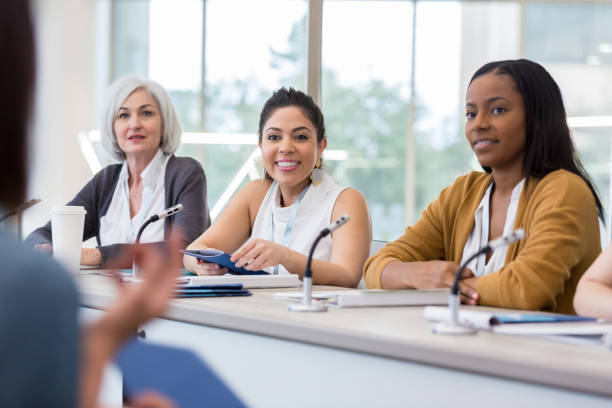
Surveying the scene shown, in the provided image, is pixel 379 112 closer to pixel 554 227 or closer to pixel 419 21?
pixel 419 21

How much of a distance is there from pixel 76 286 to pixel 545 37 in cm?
710

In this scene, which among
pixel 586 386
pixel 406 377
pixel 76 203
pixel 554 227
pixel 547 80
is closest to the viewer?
pixel 586 386

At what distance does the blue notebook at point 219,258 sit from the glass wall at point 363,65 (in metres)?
4.80

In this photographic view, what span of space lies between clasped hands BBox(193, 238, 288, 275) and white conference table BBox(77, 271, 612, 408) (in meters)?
0.36

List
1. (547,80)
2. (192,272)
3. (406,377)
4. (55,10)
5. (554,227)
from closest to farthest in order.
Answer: (406,377), (554,227), (547,80), (192,272), (55,10)

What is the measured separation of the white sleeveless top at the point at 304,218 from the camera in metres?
2.69

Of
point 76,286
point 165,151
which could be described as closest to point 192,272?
point 165,151

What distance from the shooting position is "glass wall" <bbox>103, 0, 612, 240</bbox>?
23.7 feet

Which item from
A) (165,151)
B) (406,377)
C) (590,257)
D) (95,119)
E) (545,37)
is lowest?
(406,377)

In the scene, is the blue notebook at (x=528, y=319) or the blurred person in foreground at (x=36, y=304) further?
the blue notebook at (x=528, y=319)

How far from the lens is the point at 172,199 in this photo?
312 cm

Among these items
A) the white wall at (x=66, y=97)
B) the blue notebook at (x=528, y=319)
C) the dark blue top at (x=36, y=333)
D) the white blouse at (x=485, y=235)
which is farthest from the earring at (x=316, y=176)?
the white wall at (x=66, y=97)

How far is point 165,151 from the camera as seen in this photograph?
3322mm

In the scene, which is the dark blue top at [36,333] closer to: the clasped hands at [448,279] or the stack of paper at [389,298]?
the stack of paper at [389,298]
